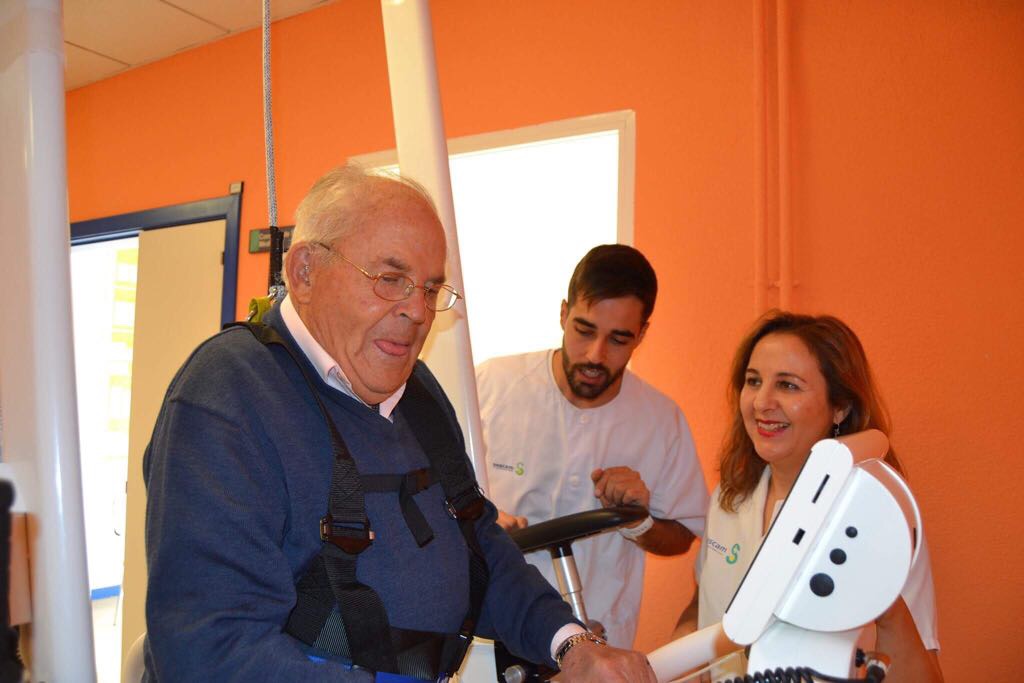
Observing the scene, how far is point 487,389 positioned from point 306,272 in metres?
1.15

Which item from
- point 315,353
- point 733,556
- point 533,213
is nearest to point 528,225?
point 533,213

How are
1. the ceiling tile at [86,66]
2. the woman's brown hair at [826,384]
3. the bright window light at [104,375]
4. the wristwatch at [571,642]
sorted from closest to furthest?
the wristwatch at [571,642] < the woman's brown hair at [826,384] < the ceiling tile at [86,66] < the bright window light at [104,375]

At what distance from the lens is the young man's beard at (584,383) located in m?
2.14

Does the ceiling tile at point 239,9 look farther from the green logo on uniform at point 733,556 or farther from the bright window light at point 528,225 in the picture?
the green logo on uniform at point 733,556

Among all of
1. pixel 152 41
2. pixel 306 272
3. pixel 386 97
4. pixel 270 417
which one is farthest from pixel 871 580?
pixel 152 41

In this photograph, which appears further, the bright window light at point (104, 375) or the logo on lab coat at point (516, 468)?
the bright window light at point (104, 375)

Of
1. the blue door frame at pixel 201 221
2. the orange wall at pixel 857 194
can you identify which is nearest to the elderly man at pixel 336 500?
the orange wall at pixel 857 194

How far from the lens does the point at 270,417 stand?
105 centimetres

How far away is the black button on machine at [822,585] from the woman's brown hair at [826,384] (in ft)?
3.15

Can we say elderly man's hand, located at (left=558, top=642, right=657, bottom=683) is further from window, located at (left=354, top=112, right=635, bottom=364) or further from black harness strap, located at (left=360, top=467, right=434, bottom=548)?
window, located at (left=354, top=112, right=635, bottom=364)

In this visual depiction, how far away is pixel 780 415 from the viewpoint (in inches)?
73.0

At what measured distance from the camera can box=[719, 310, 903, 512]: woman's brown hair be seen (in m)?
1.83

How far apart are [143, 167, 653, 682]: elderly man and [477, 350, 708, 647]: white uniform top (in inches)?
29.7

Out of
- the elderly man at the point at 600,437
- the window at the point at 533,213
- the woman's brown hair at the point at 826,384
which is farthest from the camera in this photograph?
the window at the point at 533,213
